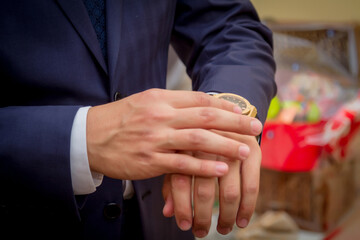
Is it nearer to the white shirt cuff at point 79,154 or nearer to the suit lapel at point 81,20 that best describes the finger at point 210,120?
the white shirt cuff at point 79,154

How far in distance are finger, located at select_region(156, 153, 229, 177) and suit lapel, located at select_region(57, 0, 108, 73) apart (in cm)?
28

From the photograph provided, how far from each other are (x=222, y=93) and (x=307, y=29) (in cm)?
211

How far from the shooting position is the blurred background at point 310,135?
2021 millimetres

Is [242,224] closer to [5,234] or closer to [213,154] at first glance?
[213,154]

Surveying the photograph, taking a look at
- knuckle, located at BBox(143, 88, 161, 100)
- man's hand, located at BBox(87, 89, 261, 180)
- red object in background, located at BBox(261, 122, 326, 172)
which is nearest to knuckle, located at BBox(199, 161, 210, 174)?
man's hand, located at BBox(87, 89, 261, 180)

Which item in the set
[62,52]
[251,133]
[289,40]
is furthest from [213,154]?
[289,40]

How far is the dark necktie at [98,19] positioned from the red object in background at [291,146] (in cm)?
151

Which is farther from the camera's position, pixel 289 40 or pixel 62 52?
pixel 289 40

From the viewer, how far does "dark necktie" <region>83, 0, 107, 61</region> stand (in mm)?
695

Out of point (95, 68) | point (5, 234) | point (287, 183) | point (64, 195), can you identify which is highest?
point (95, 68)

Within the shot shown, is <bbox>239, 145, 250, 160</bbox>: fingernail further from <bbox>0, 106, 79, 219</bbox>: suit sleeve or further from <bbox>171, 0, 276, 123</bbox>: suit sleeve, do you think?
<bbox>0, 106, 79, 219</bbox>: suit sleeve

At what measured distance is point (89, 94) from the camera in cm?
67

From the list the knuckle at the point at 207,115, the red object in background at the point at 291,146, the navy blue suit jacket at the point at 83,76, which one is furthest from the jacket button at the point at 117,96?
the red object in background at the point at 291,146

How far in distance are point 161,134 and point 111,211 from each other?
0.29 meters
